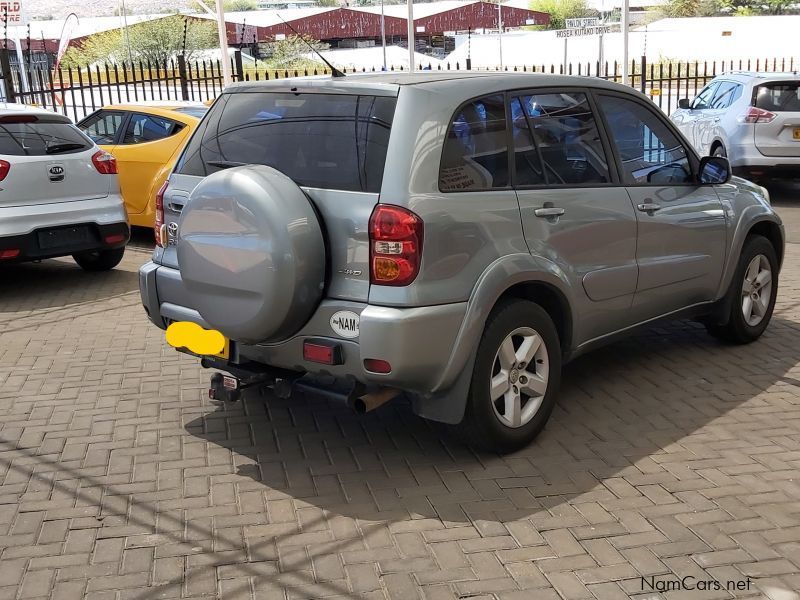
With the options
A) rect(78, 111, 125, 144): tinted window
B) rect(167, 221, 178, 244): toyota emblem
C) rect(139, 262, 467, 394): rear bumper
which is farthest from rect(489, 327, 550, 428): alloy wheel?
rect(78, 111, 125, 144): tinted window

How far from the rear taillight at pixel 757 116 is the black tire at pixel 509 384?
908cm

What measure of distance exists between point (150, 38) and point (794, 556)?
40.6m

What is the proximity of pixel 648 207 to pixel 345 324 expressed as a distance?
2120mm

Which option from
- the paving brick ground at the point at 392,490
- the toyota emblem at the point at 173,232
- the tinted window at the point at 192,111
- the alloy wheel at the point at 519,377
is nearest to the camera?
the paving brick ground at the point at 392,490

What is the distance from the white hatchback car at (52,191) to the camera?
7.96 meters

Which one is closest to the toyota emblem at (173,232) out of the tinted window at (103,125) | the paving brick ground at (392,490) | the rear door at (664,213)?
the paving brick ground at (392,490)

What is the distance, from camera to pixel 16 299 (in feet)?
27.1

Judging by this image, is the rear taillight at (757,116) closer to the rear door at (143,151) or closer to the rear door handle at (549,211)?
the rear door at (143,151)

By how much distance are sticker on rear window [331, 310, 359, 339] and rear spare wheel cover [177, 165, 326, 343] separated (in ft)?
0.42

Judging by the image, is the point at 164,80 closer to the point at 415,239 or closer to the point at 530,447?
the point at 530,447

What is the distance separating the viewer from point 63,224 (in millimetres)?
8266

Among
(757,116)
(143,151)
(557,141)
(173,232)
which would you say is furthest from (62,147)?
(757,116)

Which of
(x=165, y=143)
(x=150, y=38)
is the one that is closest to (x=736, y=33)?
(x=150, y=38)

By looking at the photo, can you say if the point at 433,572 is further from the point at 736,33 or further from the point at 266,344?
the point at 736,33
